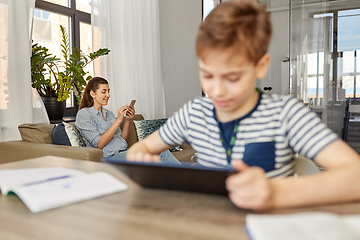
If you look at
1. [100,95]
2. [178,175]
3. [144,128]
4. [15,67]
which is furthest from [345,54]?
[178,175]

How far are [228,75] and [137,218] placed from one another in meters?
0.36

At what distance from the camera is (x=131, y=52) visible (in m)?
3.75

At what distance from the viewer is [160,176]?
71 cm

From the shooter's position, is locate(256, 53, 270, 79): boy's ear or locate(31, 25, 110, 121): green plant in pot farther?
locate(31, 25, 110, 121): green plant in pot

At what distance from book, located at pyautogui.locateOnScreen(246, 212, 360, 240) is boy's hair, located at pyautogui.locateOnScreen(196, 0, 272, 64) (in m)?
0.37

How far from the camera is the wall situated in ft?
15.4

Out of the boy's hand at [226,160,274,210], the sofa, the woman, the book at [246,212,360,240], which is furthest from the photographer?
the woman

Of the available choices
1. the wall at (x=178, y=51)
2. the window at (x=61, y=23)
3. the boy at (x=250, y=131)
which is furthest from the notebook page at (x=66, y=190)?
the wall at (x=178, y=51)

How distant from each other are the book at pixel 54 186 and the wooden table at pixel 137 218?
0.8 inches

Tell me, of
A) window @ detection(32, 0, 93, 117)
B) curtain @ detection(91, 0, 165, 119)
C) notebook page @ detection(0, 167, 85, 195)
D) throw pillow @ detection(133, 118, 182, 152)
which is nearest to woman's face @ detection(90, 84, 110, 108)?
throw pillow @ detection(133, 118, 182, 152)

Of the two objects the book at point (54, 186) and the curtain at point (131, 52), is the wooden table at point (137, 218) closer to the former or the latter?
the book at point (54, 186)

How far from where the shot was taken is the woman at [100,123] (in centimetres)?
254

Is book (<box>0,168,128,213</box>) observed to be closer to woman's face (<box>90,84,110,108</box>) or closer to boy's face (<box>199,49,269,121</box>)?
boy's face (<box>199,49,269,121</box>)

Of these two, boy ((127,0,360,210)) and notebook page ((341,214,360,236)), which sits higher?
boy ((127,0,360,210))
